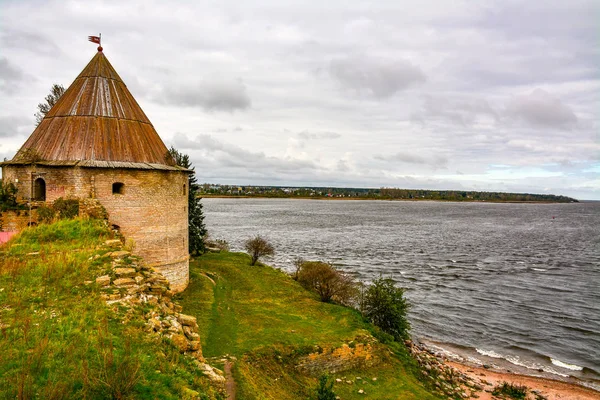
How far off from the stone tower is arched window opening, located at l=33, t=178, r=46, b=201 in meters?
0.01

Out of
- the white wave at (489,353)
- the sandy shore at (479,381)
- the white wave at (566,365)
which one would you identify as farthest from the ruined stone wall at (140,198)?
the white wave at (566,365)

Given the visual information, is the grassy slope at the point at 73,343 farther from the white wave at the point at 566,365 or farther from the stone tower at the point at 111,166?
the white wave at the point at 566,365

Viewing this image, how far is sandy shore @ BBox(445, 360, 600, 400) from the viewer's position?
1797 cm

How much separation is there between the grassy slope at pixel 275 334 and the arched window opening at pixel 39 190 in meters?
7.90

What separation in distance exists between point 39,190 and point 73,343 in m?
13.0

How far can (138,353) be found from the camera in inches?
249

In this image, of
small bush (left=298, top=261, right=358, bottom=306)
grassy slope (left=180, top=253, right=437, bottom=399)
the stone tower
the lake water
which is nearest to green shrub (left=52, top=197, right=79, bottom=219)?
the stone tower

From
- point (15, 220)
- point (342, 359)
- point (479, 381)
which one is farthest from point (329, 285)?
point (15, 220)

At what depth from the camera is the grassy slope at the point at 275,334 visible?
13969 millimetres

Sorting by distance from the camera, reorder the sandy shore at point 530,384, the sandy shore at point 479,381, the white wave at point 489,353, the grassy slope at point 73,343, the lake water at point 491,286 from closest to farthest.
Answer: the grassy slope at point 73,343 → the sandy shore at point 479,381 → the sandy shore at point 530,384 → the white wave at point 489,353 → the lake water at point 491,286

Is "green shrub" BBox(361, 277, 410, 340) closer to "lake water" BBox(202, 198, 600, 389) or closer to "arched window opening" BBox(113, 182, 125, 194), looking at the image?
"lake water" BBox(202, 198, 600, 389)

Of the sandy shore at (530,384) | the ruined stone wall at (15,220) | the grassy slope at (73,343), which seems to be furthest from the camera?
the sandy shore at (530,384)

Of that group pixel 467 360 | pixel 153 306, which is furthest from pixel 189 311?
pixel 467 360

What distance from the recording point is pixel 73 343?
20.9ft
